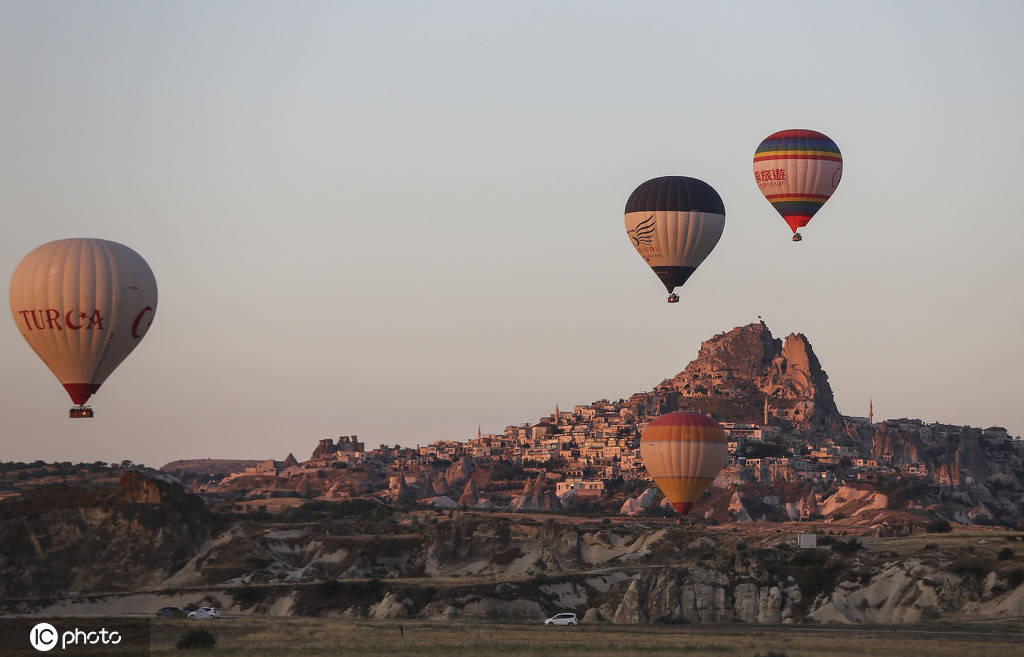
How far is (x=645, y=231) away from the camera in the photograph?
93312mm

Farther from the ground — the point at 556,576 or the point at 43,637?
the point at 556,576

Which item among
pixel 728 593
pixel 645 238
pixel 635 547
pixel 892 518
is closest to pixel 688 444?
pixel 728 593

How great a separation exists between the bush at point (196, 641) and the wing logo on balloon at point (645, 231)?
41.9 m

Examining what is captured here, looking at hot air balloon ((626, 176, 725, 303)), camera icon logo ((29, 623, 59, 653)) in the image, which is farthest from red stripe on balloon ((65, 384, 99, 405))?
hot air balloon ((626, 176, 725, 303))

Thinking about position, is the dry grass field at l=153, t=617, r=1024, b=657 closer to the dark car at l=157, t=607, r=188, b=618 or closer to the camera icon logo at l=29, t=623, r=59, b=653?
the camera icon logo at l=29, t=623, r=59, b=653

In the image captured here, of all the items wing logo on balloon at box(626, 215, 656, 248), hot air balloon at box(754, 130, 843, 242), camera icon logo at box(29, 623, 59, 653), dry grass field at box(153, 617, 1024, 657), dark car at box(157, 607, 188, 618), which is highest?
hot air balloon at box(754, 130, 843, 242)

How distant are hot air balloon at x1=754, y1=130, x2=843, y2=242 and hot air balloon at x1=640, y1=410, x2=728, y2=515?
67.0 ft

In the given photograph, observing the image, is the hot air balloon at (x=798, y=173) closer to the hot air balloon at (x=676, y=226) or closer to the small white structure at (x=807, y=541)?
the hot air balloon at (x=676, y=226)

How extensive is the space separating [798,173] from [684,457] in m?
23.4

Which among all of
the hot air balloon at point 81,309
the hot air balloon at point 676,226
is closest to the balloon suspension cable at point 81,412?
the hot air balloon at point 81,309

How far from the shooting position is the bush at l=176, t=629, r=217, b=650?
194 feet

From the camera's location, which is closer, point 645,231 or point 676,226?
point 676,226

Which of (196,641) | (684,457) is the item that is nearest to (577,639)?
(196,641)

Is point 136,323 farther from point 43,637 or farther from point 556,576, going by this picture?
point 556,576
